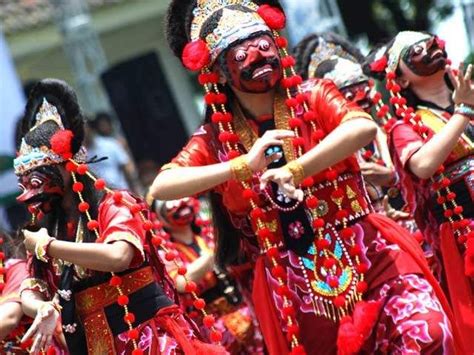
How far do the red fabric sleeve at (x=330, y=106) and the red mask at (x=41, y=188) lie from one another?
1.16m

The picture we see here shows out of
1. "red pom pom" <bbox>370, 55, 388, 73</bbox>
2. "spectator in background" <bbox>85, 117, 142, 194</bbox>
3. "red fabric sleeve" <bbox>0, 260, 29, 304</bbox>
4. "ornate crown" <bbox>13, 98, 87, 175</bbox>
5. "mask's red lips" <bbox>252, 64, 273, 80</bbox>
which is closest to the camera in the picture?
"mask's red lips" <bbox>252, 64, 273, 80</bbox>

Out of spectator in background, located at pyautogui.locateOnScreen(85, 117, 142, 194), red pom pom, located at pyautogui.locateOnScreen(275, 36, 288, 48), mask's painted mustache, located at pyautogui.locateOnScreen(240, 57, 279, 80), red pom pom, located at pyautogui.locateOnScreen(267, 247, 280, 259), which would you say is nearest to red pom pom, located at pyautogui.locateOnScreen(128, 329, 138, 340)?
red pom pom, located at pyautogui.locateOnScreen(267, 247, 280, 259)

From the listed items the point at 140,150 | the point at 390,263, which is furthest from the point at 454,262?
the point at 140,150

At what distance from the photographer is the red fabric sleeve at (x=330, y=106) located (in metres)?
4.12

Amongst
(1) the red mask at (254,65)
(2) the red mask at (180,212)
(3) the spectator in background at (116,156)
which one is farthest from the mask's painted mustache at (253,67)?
(3) the spectator in background at (116,156)

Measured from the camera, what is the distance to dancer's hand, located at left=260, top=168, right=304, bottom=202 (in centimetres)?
384

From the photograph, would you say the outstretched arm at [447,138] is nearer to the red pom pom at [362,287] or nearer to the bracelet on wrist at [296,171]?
the red pom pom at [362,287]

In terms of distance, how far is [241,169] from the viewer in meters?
3.97

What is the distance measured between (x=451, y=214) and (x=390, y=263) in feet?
2.43

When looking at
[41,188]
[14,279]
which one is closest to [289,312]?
[41,188]

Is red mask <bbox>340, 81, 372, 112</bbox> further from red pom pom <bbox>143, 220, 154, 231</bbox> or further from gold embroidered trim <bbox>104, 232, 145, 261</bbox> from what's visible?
gold embroidered trim <bbox>104, 232, 145, 261</bbox>

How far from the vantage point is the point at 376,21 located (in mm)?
15547

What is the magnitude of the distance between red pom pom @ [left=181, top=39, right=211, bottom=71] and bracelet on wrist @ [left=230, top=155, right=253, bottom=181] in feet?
1.63

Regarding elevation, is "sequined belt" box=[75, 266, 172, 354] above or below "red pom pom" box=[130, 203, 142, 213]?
below
